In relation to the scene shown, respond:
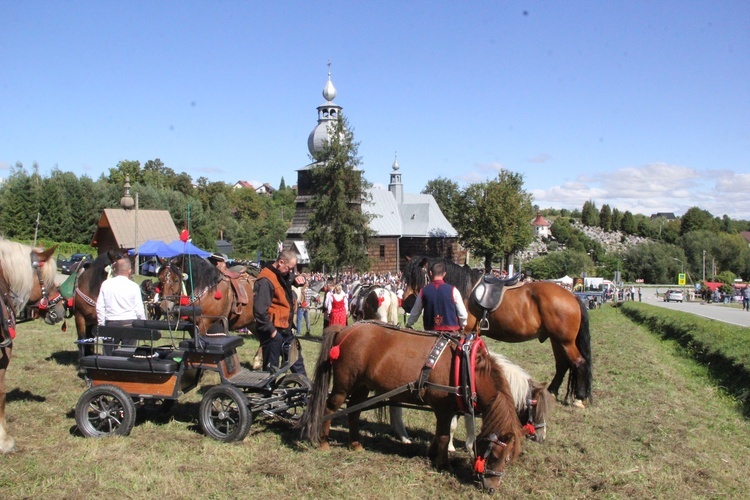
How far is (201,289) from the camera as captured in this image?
30.5 ft

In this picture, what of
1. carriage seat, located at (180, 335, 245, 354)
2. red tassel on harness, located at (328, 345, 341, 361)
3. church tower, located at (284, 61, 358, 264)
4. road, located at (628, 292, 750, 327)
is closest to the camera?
red tassel on harness, located at (328, 345, 341, 361)

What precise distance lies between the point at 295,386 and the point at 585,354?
408 centimetres

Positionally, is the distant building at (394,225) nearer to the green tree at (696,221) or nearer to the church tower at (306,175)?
the church tower at (306,175)

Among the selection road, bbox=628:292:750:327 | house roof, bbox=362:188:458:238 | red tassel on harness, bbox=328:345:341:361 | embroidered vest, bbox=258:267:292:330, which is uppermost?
house roof, bbox=362:188:458:238

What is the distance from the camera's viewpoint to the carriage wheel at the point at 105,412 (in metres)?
6.09

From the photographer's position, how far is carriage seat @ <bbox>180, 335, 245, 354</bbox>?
6.25 metres

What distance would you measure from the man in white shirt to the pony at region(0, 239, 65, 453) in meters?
0.74

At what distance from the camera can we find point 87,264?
9430 mm

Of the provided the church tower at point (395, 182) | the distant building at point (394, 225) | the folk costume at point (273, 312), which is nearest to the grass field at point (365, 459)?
the folk costume at point (273, 312)

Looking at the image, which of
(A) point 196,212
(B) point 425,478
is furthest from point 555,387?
(A) point 196,212

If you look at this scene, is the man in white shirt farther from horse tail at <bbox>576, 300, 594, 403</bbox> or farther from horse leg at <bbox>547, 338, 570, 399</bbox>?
horse tail at <bbox>576, 300, 594, 403</bbox>

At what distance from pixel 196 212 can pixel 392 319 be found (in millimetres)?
47843

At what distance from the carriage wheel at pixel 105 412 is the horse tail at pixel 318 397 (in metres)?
1.75

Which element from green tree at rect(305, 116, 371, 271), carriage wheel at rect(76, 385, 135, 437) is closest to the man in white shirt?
carriage wheel at rect(76, 385, 135, 437)
